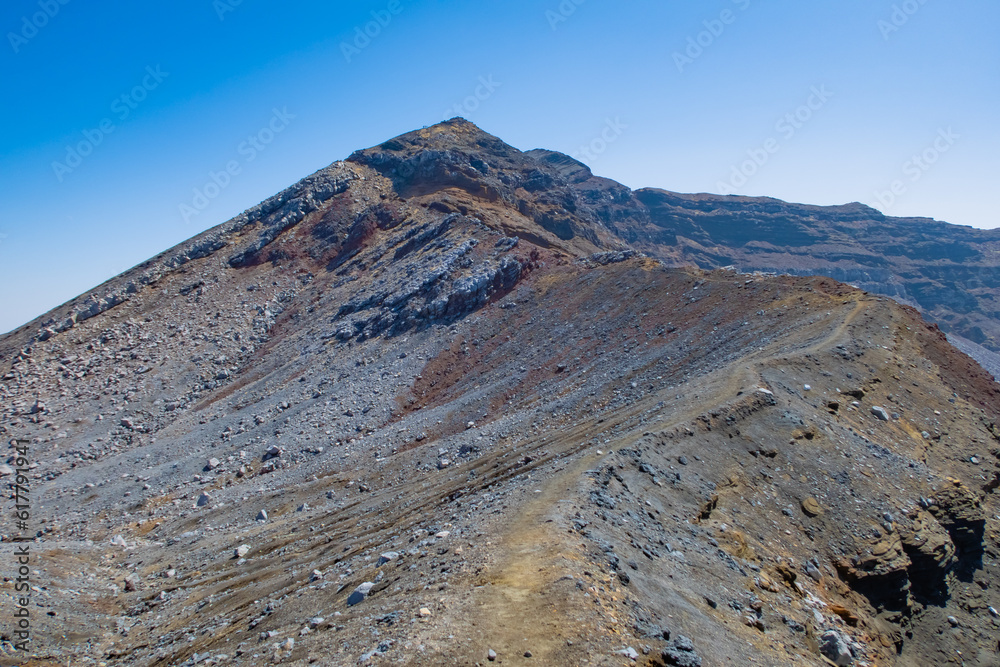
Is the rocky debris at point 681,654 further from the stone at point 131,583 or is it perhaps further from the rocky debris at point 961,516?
the stone at point 131,583

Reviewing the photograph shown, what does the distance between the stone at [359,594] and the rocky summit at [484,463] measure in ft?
0.25

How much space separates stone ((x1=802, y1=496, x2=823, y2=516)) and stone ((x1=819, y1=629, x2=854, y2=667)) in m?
4.11

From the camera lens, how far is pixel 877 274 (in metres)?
Answer: 114

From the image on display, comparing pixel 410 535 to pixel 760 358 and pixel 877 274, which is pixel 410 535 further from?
pixel 877 274

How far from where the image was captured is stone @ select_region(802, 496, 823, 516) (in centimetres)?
1498

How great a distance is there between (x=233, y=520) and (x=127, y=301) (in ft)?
109

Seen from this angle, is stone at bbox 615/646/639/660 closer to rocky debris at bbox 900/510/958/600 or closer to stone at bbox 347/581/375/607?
stone at bbox 347/581/375/607

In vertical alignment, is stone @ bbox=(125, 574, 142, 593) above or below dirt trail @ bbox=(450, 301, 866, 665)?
above

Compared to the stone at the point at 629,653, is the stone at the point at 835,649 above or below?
below

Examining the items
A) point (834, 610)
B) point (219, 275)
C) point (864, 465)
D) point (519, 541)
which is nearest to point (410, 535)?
point (519, 541)

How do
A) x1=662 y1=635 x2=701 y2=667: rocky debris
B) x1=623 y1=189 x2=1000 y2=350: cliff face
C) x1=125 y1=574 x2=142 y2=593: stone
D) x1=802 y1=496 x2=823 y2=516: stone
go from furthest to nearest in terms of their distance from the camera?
x1=623 y1=189 x2=1000 y2=350: cliff face < x1=125 y1=574 x2=142 y2=593: stone < x1=802 y1=496 x2=823 y2=516: stone < x1=662 y1=635 x2=701 y2=667: rocky debris

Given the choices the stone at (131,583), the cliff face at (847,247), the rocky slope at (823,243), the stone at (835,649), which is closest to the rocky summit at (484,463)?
the stone at (835,649)

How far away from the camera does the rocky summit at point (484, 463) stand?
10844 millimetres

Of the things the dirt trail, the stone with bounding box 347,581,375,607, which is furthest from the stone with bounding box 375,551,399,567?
the dirt trail
